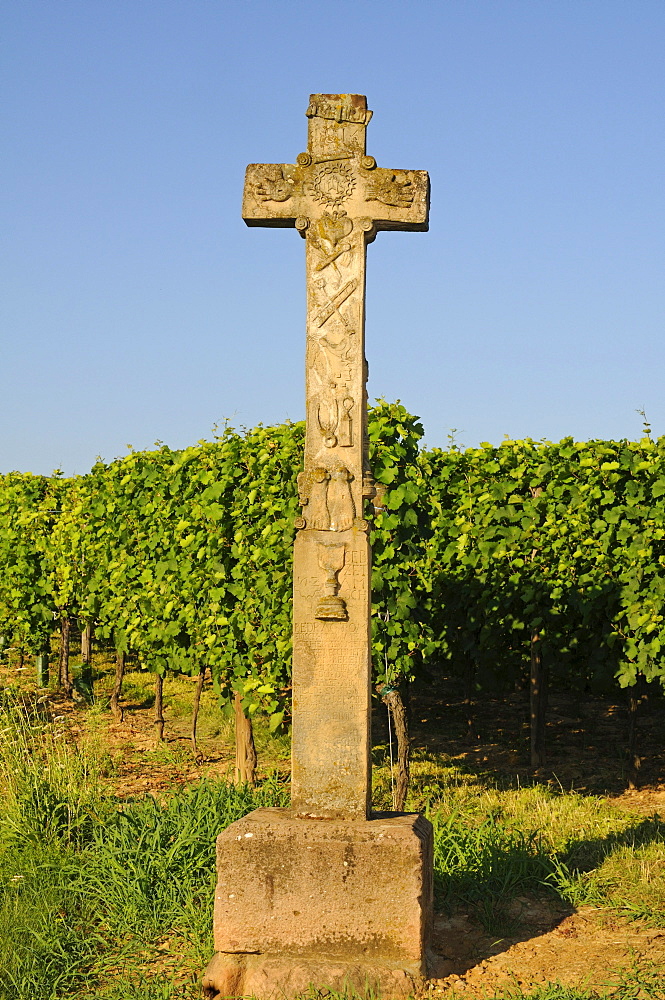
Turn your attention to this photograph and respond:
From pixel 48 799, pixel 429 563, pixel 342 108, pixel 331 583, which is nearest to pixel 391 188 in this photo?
pixel 342 108

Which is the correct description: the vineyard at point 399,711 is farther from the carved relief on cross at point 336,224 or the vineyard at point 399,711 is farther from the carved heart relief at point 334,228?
the carved heart relief at point 334,228

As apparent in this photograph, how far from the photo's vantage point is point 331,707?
4621 mm

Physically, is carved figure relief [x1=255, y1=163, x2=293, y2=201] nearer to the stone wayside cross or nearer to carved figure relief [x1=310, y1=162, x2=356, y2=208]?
the stone wayside cross

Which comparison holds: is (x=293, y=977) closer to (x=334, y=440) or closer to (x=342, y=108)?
(x=334, y=440)

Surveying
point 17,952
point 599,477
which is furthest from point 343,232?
point 599,477

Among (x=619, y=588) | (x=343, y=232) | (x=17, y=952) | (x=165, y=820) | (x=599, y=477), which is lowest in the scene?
(x=17, y=952)

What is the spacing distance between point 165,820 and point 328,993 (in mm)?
1841

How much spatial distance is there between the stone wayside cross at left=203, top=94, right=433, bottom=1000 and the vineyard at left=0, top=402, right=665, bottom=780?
258 cm

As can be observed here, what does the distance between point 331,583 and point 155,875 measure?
208 cm

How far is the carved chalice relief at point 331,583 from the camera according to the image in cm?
461

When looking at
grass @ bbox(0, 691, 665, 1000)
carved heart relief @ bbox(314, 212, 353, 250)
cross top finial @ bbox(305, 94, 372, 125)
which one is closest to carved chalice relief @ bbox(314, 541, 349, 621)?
carved heart relief @ bbox(314, 212, 353, 250)

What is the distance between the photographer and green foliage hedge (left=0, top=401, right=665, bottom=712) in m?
7.71

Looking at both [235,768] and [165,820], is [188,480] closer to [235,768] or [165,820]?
[235,768]

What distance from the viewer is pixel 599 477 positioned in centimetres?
875
